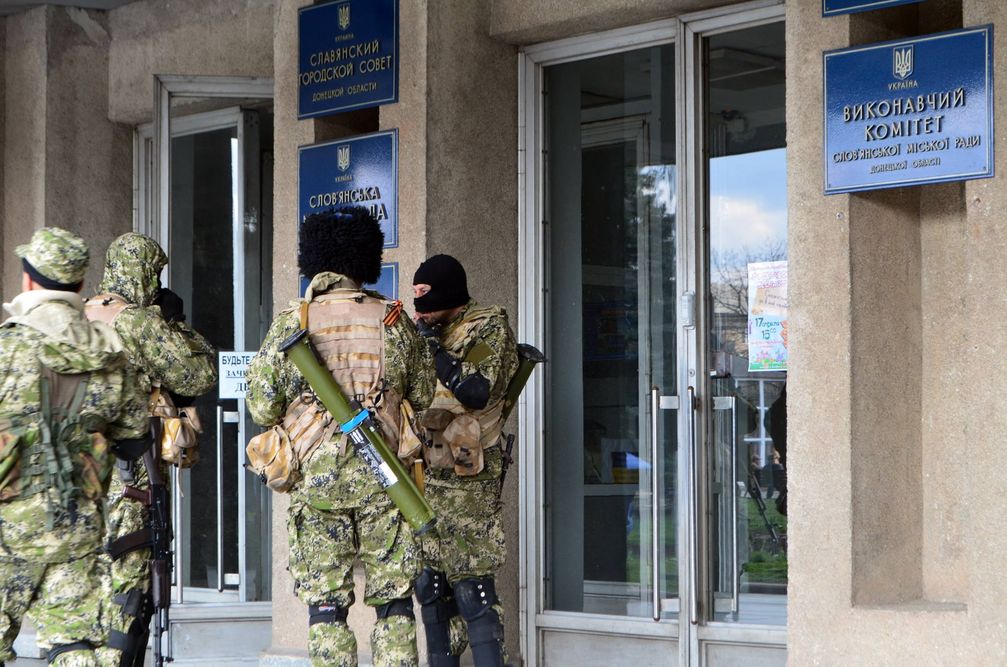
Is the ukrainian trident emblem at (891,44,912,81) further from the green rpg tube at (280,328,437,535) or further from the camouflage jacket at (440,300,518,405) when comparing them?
the green rpg tube at (280,328,437,535)

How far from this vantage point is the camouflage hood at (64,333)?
15.1ft

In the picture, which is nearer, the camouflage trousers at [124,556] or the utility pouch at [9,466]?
the utility pouch at [9,466]

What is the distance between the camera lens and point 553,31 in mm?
7000

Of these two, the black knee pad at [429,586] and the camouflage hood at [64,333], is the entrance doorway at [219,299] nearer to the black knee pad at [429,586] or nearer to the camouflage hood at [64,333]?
the black knee pad at [429,586]

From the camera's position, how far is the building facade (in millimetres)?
5336

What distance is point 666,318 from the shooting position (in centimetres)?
678

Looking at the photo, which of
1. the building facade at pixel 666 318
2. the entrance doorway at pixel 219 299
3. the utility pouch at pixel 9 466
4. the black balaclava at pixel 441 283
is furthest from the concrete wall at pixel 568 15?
the utility pouch at pixel 9 466

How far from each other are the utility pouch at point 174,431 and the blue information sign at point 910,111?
9.16ft

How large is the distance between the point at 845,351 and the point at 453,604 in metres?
1.95

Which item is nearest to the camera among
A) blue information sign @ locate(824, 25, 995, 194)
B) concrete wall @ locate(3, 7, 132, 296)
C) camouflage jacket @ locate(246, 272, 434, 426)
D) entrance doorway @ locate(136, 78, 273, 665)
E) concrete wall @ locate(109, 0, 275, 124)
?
blue information sign @ locate(824, 25, 995, 194)

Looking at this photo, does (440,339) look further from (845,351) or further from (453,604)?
(845,351)

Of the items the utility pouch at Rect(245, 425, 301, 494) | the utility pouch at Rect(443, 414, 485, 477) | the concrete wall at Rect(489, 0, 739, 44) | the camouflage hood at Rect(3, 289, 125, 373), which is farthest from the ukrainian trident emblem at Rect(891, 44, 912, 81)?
the camouflage hood at Rect(3, 289, 125, 373)

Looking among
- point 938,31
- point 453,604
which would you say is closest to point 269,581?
point 453,604

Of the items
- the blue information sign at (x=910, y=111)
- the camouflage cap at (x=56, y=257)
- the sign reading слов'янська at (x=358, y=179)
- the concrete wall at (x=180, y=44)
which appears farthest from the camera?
the concrete wall at (x=180, y=44)
